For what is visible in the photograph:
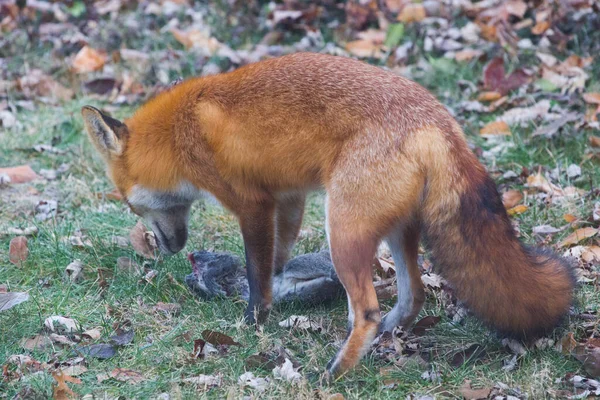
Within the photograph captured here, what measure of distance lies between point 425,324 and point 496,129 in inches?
111

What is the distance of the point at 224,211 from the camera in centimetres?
618

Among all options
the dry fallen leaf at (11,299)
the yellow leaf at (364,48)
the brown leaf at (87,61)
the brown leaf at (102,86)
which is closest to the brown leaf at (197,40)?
the brown leaf at (87,61)

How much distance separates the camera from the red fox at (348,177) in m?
3.80

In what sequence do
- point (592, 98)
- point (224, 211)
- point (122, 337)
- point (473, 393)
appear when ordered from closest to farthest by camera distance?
point (473, 393), point (122, 337), point (224, 211), point (592, 98)

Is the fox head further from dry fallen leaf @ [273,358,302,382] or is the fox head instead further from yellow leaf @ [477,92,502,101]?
yellow leaf @ [477,92,502,101]

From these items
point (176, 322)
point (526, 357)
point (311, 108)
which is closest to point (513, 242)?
point (526, 357)

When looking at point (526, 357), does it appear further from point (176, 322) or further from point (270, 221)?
point (176, 322)

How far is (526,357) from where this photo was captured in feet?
13.0

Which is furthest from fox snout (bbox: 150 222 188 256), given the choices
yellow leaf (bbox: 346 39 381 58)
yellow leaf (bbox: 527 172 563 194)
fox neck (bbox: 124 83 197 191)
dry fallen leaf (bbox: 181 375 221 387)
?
yellow leaf (bbox: 346 39 381 58)

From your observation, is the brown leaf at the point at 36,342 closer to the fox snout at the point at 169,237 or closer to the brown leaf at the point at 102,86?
the fox snout at the point at 169,237

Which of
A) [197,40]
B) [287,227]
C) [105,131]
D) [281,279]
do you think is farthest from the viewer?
[197,40]

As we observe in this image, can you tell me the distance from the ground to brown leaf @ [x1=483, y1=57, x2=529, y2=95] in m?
0.02

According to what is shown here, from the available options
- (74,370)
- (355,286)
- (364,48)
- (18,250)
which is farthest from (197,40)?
(355,286)

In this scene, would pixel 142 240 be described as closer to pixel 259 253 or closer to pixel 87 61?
pixel 259 253
